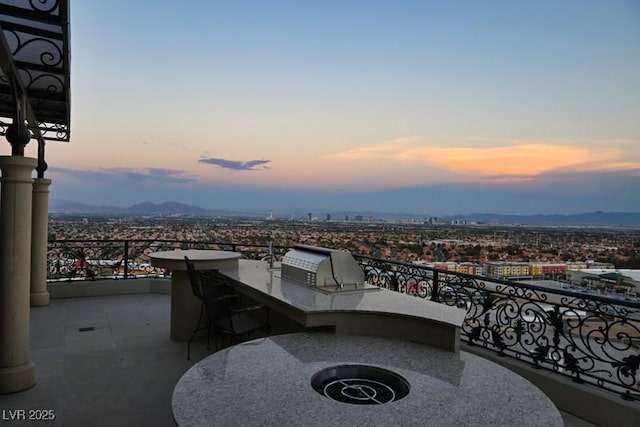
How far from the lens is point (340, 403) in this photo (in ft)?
5.96

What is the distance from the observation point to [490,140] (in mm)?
12031

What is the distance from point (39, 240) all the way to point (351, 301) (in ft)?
21.1

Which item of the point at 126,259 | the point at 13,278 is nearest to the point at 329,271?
the point at 13,278

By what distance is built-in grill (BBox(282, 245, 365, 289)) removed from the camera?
4109mm

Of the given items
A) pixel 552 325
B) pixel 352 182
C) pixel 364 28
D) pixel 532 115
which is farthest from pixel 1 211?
pixel 352 182

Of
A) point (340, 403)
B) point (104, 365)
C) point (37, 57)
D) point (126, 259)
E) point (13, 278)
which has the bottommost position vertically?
point (104, 365)

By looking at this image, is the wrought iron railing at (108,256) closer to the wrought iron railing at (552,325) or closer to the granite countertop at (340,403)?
the wrought iron railing at (552,325)

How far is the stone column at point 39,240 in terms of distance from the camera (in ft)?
23.0

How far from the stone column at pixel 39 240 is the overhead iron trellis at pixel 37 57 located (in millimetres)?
983

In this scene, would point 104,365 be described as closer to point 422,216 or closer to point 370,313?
point 370,313

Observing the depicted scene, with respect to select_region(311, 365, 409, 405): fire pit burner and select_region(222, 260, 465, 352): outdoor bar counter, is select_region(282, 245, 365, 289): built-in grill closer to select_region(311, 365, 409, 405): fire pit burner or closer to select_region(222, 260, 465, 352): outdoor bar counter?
select_region(222, 260, 465, 352): outdoor bar counter

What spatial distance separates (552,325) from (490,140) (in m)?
9.20

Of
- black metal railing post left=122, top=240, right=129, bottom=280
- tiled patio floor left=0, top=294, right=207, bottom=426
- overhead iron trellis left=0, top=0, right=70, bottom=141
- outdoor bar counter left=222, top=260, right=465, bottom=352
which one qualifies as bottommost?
tiled patio floor left=0, top=294, right=207, bottom=426

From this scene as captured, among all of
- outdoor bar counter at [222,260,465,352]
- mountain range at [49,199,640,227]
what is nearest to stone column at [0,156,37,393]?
outdoor bar counter at [222,260,465,352]
